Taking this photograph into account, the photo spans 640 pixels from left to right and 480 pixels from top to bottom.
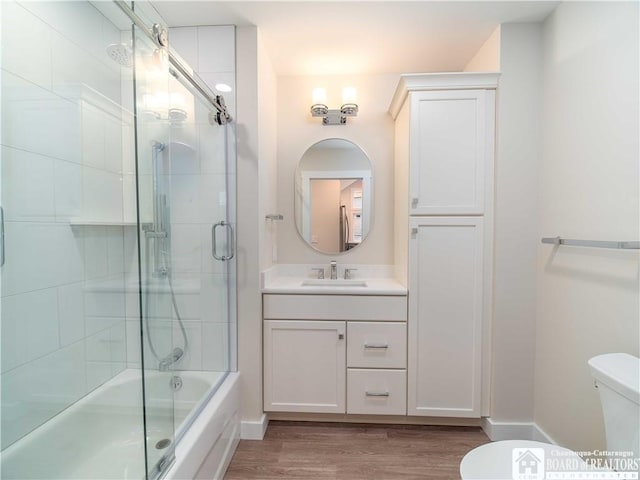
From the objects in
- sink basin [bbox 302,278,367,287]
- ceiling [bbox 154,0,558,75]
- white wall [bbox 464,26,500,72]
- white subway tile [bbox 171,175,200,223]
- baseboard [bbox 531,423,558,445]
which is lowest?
baseboard [bbox 531,423,558,445]

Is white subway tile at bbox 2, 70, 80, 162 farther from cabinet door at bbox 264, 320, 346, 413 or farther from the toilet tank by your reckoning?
the toilet tank

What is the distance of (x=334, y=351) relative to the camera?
6.07 feet

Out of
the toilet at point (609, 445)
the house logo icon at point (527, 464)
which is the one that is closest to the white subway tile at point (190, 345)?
the toilet at point (609, 445)

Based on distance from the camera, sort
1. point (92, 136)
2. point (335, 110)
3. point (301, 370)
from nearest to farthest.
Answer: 1. point (92, 136)
2. point (301, 370)
3. point (335, 110)

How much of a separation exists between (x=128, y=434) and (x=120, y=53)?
1.78m

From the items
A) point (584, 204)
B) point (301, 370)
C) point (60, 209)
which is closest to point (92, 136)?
point (60, 209)

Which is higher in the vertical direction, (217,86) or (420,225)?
(217,86)

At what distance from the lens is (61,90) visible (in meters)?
1.35

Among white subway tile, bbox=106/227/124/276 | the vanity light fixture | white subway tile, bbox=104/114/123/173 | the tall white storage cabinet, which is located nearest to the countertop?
the tall white storage cabinet

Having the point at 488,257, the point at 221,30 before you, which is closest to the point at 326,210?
the point at 488,257

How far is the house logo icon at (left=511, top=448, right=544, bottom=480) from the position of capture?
0.99 meters

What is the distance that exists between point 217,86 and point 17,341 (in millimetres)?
1573

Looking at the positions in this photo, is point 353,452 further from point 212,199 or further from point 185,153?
point 185,153

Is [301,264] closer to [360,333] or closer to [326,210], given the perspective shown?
[326,210]
